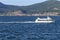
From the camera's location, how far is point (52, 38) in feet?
216

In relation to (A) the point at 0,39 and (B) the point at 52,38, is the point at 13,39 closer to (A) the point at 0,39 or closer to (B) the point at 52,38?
(A) the point at 0,39

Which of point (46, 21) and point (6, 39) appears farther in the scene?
point (46, 21)

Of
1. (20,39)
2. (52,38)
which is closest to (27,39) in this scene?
(20,39)

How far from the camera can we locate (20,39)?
2510 inches

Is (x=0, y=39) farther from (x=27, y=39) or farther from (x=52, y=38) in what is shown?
(x=52, y=38)

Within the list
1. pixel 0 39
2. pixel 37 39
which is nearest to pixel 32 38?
pixel 37 39

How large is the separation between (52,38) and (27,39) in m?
5.34

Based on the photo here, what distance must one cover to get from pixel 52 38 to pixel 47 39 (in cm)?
229

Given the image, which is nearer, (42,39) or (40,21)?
(42,39)

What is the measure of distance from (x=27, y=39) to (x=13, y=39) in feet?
8.73

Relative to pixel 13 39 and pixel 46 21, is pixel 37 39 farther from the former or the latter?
pixel 46 21

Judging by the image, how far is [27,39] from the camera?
63562 millimetres

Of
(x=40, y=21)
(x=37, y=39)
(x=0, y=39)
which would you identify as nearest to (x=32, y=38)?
(x=37, y=39)

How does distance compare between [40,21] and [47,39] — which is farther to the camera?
[40,21]
